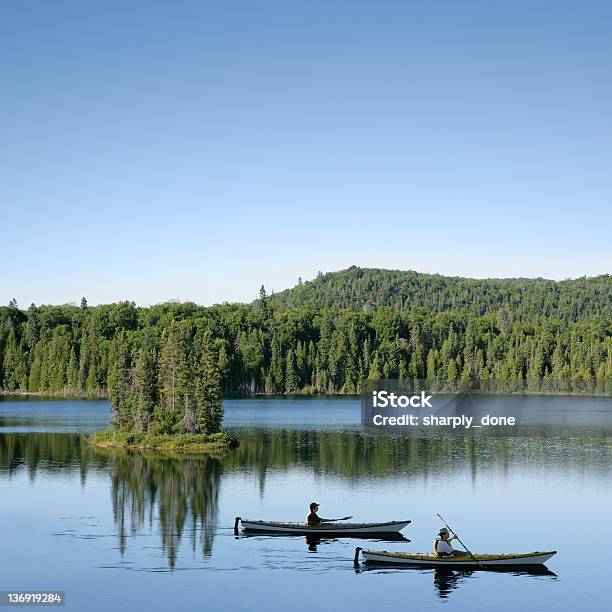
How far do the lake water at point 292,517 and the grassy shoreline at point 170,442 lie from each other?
269cm

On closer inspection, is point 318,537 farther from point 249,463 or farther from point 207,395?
point 207,395

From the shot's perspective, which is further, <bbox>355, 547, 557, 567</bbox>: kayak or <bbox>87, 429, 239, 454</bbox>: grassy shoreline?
<bbox>87, 429, 239, 454</bbox>: grassy shoreline

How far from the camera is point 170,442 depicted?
90625 millimetres

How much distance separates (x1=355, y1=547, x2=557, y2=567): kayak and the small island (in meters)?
47.0

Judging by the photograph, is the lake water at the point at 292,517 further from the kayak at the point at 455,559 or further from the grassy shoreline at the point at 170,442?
the grassy shoreline at the point at 170,442

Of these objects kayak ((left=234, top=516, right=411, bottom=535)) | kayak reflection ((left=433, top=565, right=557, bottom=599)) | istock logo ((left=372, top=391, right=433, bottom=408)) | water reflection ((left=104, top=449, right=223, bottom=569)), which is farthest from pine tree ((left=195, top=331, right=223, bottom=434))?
istock logo ((left=372, top=391, right=433, bottom=408))

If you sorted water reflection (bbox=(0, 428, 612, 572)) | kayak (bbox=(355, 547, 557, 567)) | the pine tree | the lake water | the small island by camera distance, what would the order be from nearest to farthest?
the lake water
kayak (bbox=(355, 547, 557, 567))
water reflection (bbox=(0, 428, 612, 572))
the small island
the pine tree

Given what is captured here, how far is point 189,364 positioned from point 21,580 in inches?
2122

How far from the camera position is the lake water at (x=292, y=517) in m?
40.8

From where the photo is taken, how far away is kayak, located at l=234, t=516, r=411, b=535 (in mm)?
51594

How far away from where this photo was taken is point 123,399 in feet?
318
